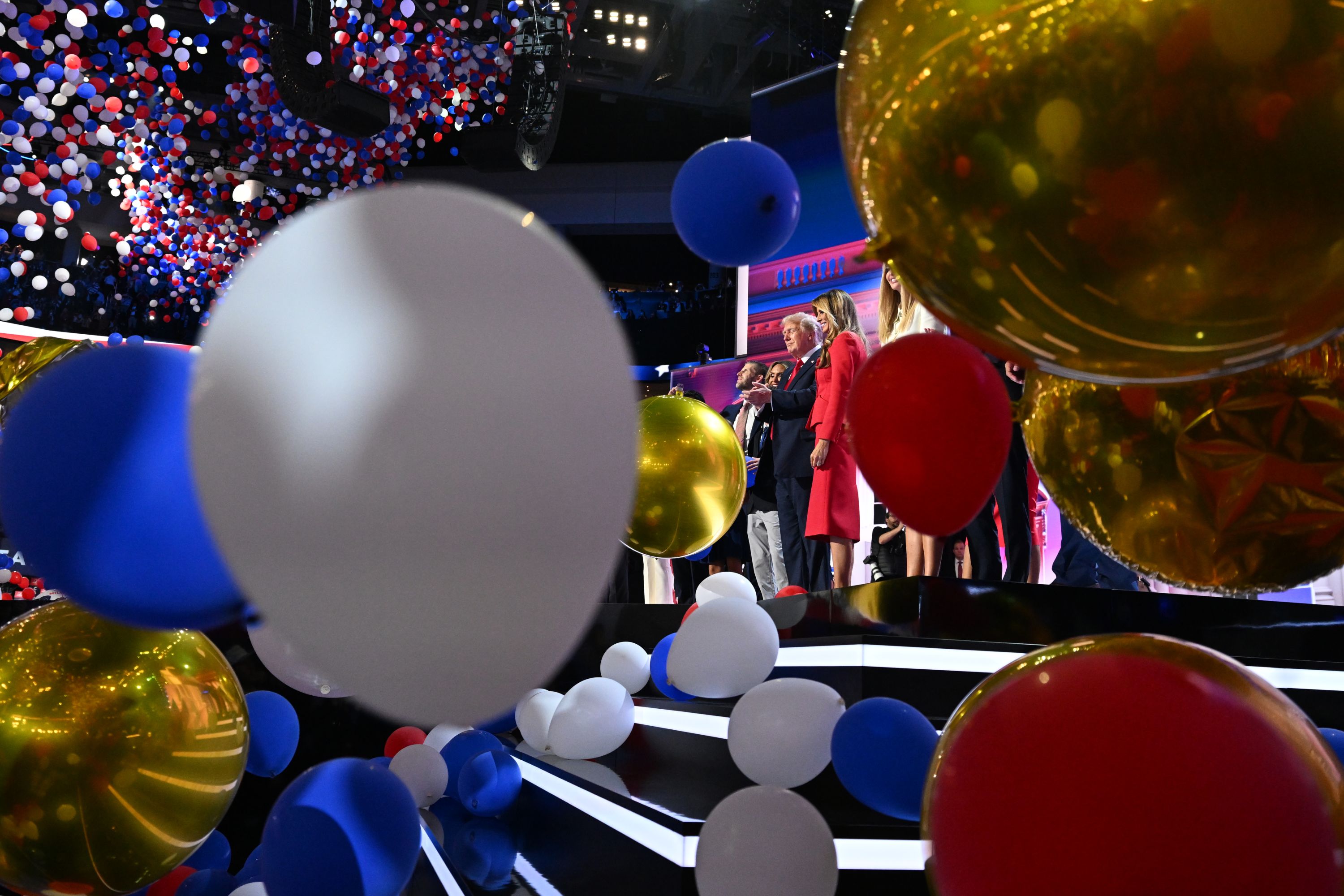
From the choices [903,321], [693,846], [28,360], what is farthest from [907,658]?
[28,360]

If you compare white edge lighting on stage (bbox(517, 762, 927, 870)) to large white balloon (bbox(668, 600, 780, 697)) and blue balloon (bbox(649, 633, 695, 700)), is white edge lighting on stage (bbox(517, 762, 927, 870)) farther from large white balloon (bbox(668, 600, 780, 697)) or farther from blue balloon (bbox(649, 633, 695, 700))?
blue balloon (bbox(649, 633, 695, 700))

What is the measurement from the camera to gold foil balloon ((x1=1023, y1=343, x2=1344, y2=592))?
0.82m

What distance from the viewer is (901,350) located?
0.91m

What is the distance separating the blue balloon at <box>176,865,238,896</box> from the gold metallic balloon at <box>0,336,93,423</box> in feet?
2.90

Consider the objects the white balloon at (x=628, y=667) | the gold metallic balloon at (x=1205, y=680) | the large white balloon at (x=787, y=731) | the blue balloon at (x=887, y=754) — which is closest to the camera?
the gold metallic balloon at (x=1205, y=680)

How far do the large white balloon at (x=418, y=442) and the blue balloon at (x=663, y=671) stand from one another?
1.73 meters

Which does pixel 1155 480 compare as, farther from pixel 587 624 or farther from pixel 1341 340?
pixel 587 624

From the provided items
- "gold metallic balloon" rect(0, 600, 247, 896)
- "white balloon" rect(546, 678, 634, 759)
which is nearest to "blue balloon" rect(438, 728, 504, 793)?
"white balloon" rect(546, 678, 634, 759)

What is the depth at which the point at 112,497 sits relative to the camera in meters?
0.80

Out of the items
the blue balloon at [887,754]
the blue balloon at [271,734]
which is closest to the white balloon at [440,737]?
the blue balloon at [271,734]

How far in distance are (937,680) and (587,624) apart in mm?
1457

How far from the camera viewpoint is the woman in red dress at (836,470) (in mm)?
2926

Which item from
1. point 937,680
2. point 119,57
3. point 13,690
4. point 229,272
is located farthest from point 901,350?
point 229,272

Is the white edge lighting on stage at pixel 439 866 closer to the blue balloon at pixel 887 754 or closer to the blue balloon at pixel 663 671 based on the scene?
the blue balloon at pixel 663 671
